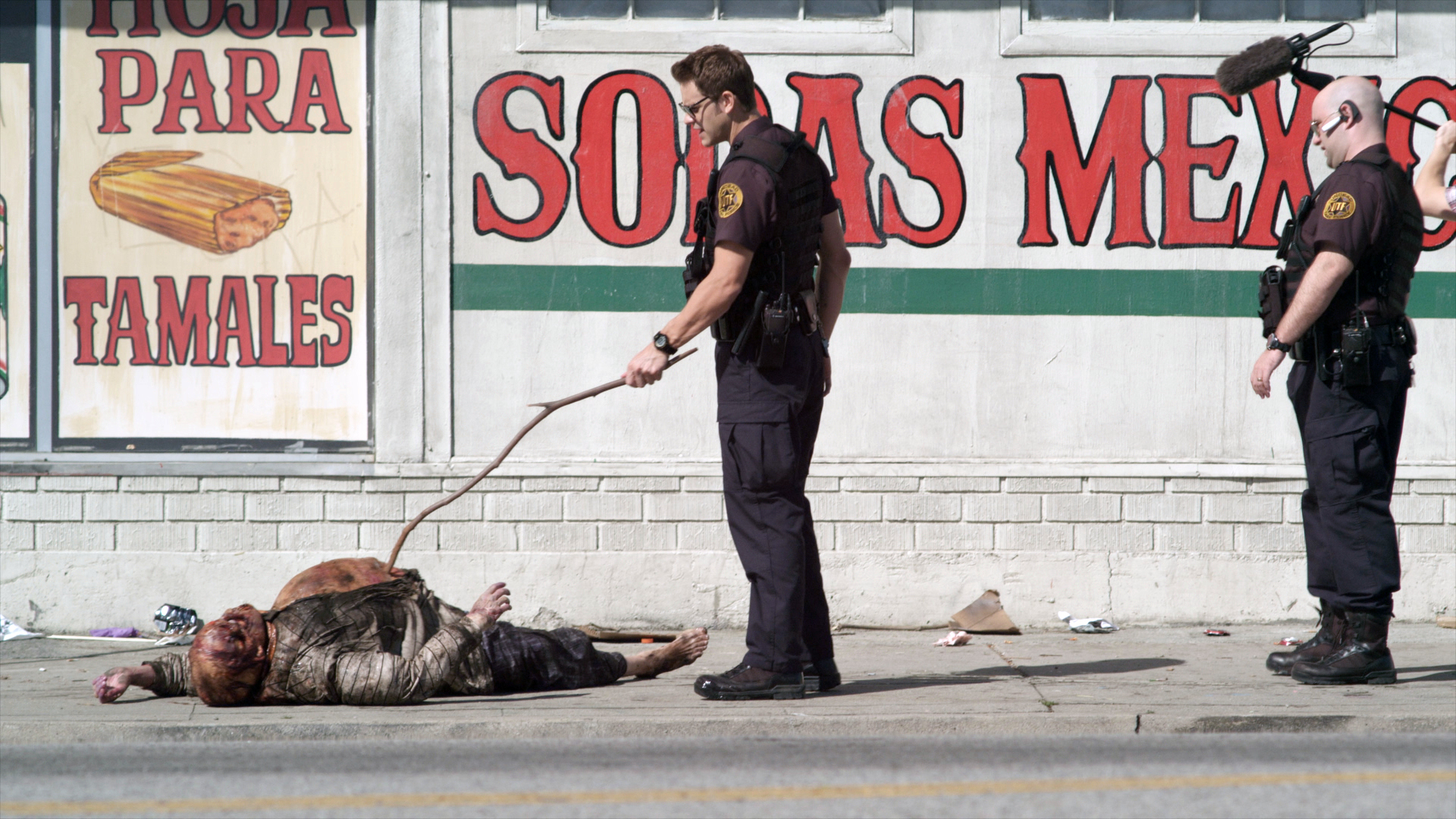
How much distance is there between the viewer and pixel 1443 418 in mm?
6781

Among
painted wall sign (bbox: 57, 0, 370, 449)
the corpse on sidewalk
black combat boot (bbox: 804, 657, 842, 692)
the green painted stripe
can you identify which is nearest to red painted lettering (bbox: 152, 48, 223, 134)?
painted wall sign (bbox: 57, 0, 370, 449)

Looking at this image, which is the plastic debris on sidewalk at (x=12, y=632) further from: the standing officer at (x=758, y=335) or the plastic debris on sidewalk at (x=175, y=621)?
the standing officer at (x=758, y=335)

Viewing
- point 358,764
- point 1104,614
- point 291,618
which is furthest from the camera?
point 1104,614

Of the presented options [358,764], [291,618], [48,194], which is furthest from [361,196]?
[358,764]

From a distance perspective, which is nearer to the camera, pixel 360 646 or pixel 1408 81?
pixel 360 646

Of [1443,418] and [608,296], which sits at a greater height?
[608,296]

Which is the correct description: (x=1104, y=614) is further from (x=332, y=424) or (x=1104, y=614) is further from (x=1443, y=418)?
(x=332, y=424)

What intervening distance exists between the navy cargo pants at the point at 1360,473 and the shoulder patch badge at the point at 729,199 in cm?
235

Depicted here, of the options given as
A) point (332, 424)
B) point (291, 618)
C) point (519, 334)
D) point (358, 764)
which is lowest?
point (358, 764)

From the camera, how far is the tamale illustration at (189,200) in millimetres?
6859

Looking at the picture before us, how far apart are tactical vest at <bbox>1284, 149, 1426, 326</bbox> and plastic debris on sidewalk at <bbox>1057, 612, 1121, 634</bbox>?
7.38 ft

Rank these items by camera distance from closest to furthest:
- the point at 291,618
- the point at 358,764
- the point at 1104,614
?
the point at 358,764 → the point at 291,618 → the point at 1104,614

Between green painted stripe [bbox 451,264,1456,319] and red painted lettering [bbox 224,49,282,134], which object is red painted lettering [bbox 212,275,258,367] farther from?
green painted stripe [bbox 451,264,1456,319]

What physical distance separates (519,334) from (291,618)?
2.42 metres
